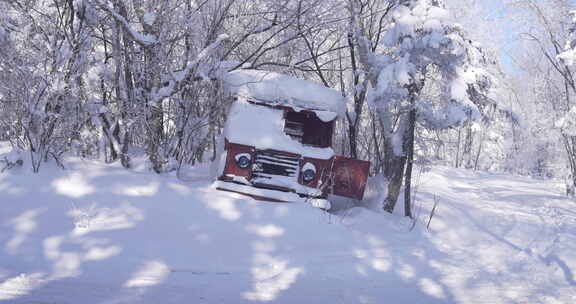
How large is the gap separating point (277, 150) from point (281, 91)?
114cm

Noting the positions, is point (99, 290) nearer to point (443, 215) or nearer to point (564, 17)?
point (443, 215)

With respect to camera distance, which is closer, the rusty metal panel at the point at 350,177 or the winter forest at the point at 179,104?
the winter forest at the point at 179,104

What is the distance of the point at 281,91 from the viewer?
7246 mm

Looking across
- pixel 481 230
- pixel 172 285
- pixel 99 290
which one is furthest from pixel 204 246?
pixel 481 230

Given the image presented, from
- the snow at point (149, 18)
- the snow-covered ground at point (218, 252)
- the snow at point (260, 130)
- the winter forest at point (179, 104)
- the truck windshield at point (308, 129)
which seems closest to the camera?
the snow-covered ground at point (218, 252)

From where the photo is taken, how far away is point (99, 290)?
3.77m

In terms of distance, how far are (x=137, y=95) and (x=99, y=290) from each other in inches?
167

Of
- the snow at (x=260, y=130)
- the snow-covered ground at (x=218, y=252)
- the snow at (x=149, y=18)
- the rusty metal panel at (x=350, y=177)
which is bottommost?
the snow-covered ground at (x=218, y=252)

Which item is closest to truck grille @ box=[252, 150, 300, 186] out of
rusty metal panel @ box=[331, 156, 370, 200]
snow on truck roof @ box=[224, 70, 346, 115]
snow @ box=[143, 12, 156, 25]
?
rusty metal panel @ box=[331, 156, 370, 200]

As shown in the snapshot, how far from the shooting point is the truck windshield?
304 inches

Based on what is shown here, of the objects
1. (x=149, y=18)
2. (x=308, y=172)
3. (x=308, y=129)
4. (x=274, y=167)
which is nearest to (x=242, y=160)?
(x=274, y=167)

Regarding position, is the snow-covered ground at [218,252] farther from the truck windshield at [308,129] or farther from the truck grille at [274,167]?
the truck windshield at [308,129]

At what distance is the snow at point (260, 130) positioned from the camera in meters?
6.79

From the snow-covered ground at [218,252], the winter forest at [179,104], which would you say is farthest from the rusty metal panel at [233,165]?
the winter forest at [179,104]
